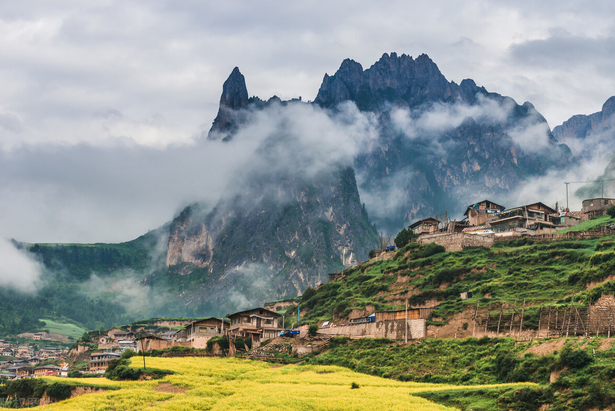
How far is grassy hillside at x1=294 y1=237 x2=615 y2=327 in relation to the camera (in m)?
75.9

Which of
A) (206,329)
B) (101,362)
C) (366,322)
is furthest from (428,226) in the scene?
(101,362)

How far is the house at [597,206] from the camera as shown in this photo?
11906cm

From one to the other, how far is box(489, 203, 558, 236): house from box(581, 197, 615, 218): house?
240 inches

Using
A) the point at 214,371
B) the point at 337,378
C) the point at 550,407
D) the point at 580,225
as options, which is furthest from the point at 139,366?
the point at 580,225

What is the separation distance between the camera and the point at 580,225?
11188cm

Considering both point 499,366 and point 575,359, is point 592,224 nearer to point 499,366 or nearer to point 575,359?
point 499,366

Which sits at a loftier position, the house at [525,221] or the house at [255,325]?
the house at [525,221]

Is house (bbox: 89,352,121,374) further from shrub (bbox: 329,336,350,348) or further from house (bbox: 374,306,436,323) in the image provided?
house (bbox: 374,306,436,323)

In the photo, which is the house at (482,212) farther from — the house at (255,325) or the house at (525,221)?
the house at (255,325)

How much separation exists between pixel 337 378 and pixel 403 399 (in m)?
13.7

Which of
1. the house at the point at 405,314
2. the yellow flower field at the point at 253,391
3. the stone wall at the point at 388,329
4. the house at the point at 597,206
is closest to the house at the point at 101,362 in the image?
the stone wall at the point at 388,329

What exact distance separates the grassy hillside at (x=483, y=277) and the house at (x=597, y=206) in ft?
76.6

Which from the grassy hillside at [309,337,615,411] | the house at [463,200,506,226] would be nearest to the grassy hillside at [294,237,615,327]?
the grassy hillside at [309,337,615,411]

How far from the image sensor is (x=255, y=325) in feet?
315
